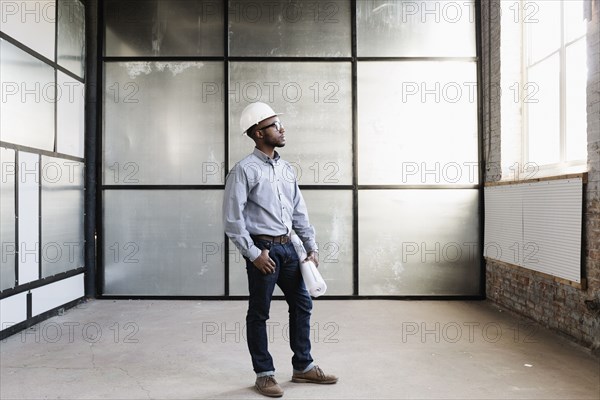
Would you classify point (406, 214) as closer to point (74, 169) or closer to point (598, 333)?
point (598, 333)

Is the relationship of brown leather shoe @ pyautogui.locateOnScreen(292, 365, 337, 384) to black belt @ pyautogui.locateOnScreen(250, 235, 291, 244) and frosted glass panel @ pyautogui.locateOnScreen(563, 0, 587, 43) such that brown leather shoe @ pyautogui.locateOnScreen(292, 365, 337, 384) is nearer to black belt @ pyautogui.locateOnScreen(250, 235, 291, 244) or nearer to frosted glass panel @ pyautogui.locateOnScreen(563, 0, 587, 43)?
black belt @ pyautogui.locateOnScreen(250, 235, 291, 244)


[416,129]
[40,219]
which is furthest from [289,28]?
[40,219]

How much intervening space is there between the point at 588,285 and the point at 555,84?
1.89 m

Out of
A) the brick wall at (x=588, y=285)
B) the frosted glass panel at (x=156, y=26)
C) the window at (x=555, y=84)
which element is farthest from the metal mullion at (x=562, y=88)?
the frosted glass panel at (x=156, y=26)

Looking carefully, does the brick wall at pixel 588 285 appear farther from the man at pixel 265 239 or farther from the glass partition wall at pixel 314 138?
the man at pixel 265 239

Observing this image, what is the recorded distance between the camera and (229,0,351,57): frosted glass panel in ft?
18.6

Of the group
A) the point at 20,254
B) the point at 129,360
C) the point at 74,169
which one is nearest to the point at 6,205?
the point at 20,254

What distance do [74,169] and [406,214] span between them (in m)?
3.62

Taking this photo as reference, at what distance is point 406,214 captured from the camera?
18.5 ft

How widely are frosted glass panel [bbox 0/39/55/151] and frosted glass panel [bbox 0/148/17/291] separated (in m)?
0.19

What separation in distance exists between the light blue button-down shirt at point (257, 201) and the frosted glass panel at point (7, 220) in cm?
220

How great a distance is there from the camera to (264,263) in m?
2.81

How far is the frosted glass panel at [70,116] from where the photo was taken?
5.00 meters

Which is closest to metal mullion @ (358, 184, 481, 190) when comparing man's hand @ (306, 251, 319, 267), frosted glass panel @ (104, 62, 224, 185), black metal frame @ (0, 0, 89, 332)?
frosted glass panel @ (104, 62, 224, 185)
